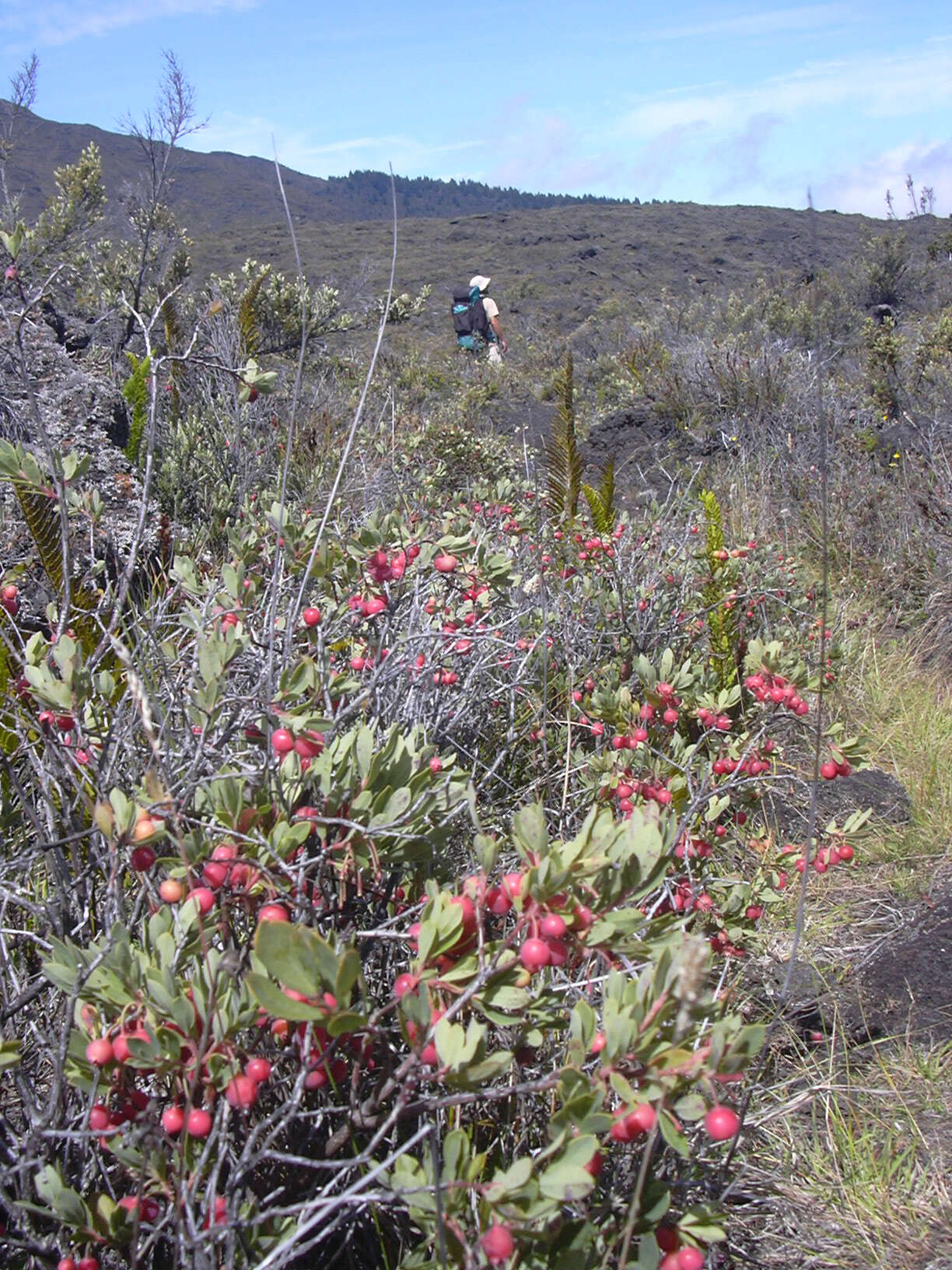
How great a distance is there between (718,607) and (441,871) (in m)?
1.74

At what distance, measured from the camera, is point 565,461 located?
14.5 ft

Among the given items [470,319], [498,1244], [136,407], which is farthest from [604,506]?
[470,319]

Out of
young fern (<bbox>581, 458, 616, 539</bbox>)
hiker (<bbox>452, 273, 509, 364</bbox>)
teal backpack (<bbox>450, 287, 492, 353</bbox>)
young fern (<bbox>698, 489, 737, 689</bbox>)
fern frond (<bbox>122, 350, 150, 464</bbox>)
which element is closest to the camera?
young fern (<bbox>698, 489, 737, 689</bbox>)

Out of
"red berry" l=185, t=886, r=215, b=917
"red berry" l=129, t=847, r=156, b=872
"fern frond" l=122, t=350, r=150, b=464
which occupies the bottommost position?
"red berry" l=185, t=886, r=215, b=917

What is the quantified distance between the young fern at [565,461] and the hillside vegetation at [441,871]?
0.9 inches

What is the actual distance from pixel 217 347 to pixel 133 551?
5.25 metres

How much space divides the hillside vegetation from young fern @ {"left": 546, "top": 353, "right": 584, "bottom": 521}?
24 mm

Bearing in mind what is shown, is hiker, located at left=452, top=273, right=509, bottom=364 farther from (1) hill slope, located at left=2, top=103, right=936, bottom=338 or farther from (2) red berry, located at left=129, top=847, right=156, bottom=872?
(2) red berry, located at left=129, top=847, right=156, bottom=872

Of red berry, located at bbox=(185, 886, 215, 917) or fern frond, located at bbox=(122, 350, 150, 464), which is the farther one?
fern frond, located at bbox=(122, 350, 150, 464)

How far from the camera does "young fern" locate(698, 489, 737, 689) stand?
10.2 feet

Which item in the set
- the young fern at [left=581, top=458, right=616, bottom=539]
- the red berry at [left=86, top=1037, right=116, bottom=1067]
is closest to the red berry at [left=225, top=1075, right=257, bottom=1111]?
the red berry at [left=86, top=1037, right=116, bottom=1067]

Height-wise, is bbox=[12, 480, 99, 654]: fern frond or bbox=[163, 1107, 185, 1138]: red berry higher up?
bbox=[12, 480, 99, 654]: fern frond

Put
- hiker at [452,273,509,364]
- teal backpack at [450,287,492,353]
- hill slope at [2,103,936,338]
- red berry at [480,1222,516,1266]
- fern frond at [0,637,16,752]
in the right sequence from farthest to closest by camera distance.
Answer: hill slope at [2,103,936,338], teal backpack at [450,287,492,353], hiker at [452,273,509,364], fern frond at [0,637,16,752], red berry at [480,1222,516,1266]

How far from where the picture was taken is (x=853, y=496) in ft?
18.9
